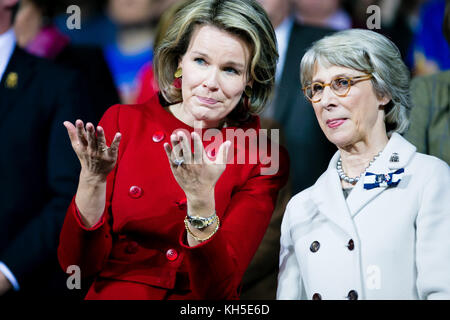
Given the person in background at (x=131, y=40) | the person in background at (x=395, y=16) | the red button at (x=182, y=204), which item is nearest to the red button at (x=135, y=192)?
the red button at (x=182, y=204)

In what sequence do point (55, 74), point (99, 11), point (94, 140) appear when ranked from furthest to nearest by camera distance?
point (99, 11) → point (55, 74) → point (94, 140)

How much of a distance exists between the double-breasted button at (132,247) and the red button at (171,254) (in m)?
0.10

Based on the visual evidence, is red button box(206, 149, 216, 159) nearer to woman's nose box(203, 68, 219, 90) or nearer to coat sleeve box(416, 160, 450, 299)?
woman's nose box(203, 68, 219, 90)

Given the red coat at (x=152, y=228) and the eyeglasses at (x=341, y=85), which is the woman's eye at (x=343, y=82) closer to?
the eyeglasses at (x=341, y=85)

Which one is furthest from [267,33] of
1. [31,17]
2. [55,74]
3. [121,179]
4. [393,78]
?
[31,17]

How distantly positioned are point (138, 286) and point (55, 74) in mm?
1119

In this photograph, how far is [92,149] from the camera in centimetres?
209

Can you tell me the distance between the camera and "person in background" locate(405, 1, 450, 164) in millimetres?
2639

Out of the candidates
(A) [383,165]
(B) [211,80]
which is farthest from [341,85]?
(B) [211,80]

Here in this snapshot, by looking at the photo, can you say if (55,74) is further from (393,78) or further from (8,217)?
(393,78)

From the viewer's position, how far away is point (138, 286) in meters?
2.27

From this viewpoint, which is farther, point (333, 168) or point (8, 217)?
point (8, 217)

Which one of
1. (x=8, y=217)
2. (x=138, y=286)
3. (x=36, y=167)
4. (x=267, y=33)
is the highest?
(x=267, y=33)

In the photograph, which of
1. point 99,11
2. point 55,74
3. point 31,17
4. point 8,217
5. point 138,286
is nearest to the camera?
point 138,286
